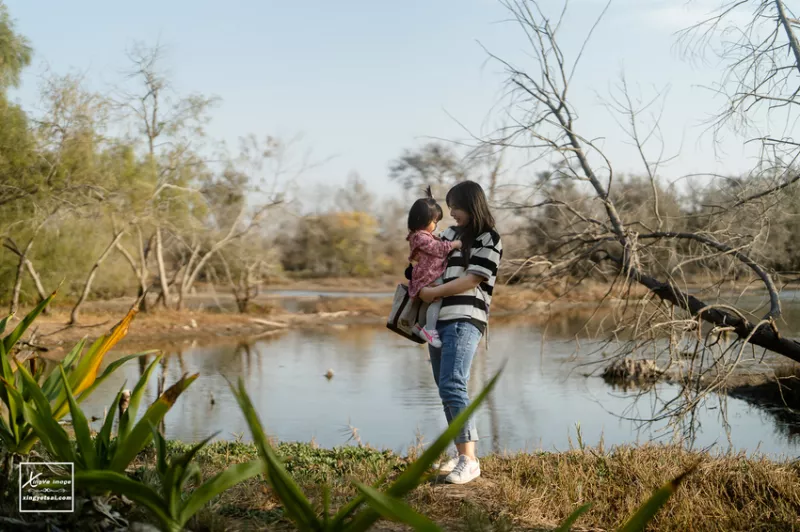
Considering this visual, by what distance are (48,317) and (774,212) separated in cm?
1819

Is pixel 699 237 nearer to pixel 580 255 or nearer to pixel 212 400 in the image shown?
pixel 580 255

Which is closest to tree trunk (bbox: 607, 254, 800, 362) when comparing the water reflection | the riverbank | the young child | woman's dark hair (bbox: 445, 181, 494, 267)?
the water reflection

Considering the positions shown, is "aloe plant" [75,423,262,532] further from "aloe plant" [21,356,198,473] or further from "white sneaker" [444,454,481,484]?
"white sneaker" [444,454,481,484]

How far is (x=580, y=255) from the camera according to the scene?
5695 millimetres

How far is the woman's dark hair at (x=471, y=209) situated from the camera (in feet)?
12.7

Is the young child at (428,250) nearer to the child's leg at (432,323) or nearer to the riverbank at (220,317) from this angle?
the child's leg at (432,323)

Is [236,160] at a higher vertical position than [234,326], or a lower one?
higher

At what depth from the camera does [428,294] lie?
3863 millimetres

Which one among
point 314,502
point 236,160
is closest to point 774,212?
point 314,502

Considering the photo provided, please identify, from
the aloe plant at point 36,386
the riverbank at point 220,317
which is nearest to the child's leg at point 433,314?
the aloe plant at point 36,386

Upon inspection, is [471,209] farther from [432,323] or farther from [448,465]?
[448,465]

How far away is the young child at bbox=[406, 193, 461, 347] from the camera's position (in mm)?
3857

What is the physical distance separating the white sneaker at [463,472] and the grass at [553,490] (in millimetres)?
43

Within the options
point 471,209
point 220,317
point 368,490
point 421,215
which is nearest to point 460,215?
point 471,209
